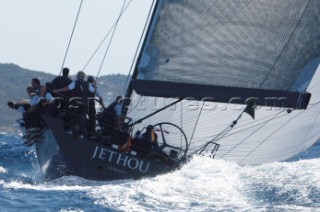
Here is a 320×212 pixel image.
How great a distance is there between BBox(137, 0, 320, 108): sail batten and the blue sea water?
1536mm

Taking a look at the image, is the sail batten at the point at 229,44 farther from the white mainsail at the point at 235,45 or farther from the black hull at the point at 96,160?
the black hull at the point at 96,160

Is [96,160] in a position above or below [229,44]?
below

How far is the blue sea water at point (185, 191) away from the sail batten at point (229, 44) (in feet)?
5.04

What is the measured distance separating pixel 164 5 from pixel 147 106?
2.17 metres

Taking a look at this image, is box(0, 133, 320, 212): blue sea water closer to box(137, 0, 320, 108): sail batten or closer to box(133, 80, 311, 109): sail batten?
box(133, 80, 311, 109): sail batten

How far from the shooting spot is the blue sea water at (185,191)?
13711 mm

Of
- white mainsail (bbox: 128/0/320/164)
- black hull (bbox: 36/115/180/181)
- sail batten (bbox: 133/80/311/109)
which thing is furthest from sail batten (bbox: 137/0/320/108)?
black hull (bbox: 36/115/180/181)

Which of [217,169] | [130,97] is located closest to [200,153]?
[217,169]

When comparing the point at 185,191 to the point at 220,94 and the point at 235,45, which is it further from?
the point at 235,45

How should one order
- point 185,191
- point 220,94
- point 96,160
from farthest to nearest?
point 96,160 → point 220,94 → point 185,191

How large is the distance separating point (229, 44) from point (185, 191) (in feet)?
8.45

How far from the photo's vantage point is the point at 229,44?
16.0 metres

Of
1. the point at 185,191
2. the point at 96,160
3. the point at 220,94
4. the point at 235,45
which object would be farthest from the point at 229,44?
the point at 96,160

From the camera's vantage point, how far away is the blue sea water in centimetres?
1371
